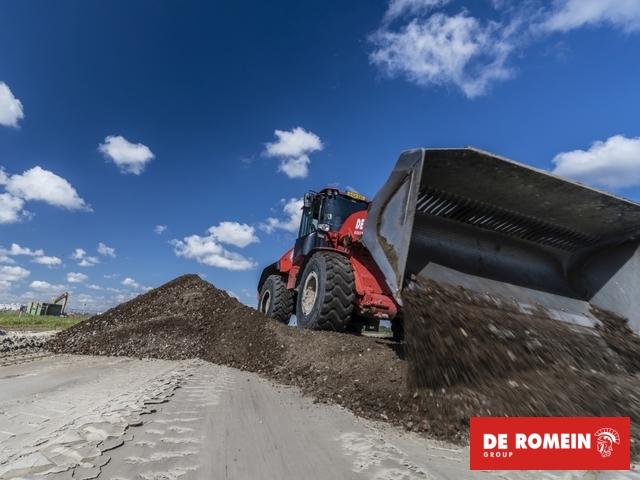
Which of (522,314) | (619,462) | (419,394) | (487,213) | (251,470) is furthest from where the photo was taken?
(487,213)

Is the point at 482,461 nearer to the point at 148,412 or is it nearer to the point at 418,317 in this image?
the point at 418,317

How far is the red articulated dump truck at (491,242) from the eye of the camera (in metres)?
3.10

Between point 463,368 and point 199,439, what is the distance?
1.69 metres

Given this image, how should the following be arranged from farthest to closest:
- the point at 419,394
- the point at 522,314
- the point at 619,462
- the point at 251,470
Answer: the point at 522,314 → the point at 419,394 → the point at 619,462 → the point at 251,470

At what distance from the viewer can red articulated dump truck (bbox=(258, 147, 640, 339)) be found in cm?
310

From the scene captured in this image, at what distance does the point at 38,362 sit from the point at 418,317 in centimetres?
492

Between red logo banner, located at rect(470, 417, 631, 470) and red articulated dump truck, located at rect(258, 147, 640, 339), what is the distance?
100 centimetres

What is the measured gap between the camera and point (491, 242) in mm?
3846

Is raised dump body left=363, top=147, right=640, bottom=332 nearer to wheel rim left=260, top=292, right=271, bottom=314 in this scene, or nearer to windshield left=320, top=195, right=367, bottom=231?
windshield left=320, top=195, right=367, bottom=231

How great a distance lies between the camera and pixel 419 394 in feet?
8.04

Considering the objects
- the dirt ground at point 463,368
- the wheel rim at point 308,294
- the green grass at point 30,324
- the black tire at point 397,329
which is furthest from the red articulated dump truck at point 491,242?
the green grass at point 30,324

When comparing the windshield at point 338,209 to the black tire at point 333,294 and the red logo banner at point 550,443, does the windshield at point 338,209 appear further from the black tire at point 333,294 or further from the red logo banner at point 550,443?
the red logo banner at point 550,443

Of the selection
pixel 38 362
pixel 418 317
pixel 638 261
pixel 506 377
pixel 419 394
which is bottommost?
pixel 38 362

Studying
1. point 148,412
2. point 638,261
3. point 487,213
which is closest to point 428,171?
point 487,213
